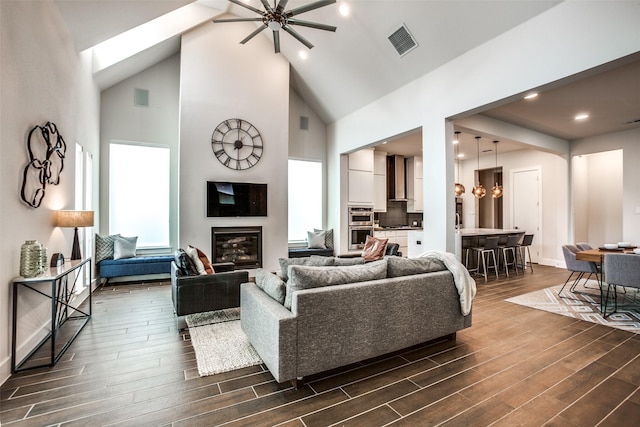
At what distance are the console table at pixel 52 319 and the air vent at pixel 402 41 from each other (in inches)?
195

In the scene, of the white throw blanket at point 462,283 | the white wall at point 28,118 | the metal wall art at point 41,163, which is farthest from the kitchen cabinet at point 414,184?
the metal wall art at point 41,163

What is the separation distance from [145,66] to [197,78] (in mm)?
1162

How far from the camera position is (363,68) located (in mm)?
5344

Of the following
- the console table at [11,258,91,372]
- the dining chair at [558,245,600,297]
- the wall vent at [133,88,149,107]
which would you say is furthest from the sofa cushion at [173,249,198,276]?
the dining chair at [558,245,600,297]

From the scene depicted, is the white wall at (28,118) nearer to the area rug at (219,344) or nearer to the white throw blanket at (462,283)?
the area rug at (219,344)

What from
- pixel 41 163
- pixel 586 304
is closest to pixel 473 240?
pixel 586 304

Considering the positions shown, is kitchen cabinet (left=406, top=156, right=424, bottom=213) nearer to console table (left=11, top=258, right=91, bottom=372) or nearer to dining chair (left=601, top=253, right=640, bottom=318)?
dining chair (left=601, top=253, right=640, bottom=318)

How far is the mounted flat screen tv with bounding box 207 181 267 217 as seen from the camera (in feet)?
19.3

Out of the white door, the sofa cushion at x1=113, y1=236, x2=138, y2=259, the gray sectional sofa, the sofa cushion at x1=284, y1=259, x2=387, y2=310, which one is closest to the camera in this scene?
the gray sectional sofa

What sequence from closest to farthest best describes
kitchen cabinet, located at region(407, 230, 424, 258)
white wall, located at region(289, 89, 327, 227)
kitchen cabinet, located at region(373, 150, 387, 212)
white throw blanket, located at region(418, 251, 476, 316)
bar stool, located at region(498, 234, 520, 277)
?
white throw blanket, located at region(418, 251, 476, 316), kitchen cabinet, located at region(407, 230, 424, 258), bar stool, located at region(498, 234, 520, 277), white wall, located at region(289, 89, 327, 227), kitchen cabinet, located at region(373, 150, 387, 212)

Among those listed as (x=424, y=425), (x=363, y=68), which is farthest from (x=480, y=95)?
(x=424, y=425)

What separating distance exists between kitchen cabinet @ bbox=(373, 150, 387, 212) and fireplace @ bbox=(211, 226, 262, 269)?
3.67 meters

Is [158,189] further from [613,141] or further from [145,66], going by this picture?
[613,141]

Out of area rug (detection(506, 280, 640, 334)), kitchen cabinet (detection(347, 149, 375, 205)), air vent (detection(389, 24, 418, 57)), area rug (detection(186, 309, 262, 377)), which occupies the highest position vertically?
air vent (detection(389, 24, 418, 57))
